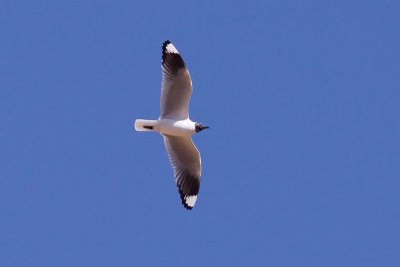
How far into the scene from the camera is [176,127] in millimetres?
16625

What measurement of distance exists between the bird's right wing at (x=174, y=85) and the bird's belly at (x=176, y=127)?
0.32ft

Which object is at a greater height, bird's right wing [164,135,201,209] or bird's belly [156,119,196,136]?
bird's belly [156,119,196,136]

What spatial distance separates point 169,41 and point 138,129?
1372 millimetres

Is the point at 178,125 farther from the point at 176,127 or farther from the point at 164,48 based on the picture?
the point at 164,48

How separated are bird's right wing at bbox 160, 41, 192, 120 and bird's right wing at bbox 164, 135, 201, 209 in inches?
19.6

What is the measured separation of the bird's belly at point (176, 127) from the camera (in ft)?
54.4

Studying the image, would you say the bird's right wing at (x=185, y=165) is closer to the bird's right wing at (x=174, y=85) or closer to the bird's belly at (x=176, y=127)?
the bird's belly at (x=176, y=127)

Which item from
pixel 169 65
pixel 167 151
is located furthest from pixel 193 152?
pixel 169 65

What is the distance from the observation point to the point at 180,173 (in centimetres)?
1722

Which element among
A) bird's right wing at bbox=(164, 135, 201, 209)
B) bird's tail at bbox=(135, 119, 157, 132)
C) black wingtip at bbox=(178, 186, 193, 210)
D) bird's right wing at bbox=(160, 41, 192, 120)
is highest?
bird's right wing at bbox=(160, 41, 192, 120)

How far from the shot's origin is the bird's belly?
54.4 ft

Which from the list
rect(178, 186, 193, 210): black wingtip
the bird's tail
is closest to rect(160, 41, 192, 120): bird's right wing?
the bird's tail

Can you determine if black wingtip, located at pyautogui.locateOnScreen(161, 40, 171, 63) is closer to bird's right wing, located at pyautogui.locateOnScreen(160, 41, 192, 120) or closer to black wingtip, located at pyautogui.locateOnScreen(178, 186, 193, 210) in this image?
bird's right wing, located at pyautogui.locateOnScreen(160, 41, 192, 120)

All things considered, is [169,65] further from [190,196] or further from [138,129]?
[190,196]
